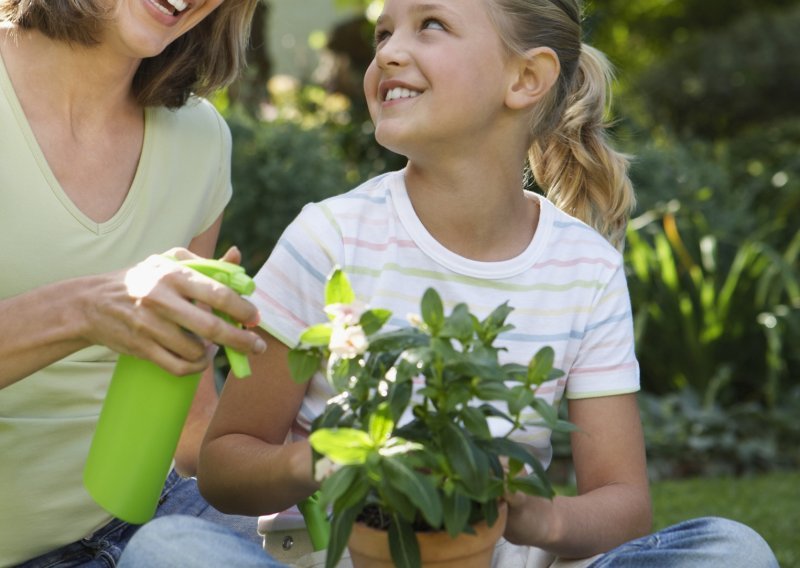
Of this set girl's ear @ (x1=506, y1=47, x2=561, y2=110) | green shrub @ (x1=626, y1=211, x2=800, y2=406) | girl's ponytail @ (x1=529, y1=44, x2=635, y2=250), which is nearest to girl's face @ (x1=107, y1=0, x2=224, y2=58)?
girl's ear @ (x1=506, y1=47, x2=561, y2=110)

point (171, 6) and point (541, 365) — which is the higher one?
point (171, 6)

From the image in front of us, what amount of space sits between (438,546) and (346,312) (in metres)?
0.35

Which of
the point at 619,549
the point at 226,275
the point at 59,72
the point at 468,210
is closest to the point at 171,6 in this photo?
the point at 59,72

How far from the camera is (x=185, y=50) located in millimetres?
2625

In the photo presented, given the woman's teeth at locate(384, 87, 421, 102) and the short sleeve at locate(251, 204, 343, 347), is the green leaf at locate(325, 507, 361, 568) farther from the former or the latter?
the woman's teeth at locate(384, 87, 421, 102)

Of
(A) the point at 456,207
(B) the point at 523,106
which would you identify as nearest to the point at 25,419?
(A) the point at 456,207

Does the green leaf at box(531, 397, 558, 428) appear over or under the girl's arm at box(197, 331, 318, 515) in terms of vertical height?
over

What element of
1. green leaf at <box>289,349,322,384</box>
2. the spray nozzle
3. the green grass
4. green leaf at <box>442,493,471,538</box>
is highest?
the spray nozzle

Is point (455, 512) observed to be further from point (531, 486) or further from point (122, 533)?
point (122, 533)

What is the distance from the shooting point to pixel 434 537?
5.30ft

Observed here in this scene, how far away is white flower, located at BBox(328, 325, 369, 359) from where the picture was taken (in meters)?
1.56

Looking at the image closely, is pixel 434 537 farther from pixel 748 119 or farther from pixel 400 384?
pixel 748 119

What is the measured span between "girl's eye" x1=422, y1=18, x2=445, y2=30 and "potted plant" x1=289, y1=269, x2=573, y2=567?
31.3 inches

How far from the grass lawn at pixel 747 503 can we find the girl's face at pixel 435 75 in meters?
1.83
